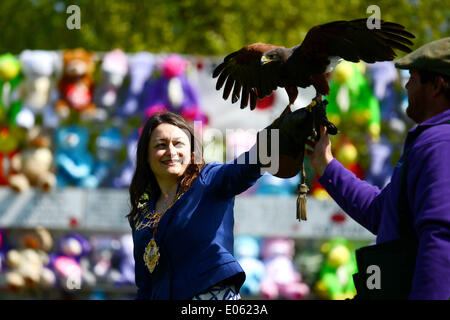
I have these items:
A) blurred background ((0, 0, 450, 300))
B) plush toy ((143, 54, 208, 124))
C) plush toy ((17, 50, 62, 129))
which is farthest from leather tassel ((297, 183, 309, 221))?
plush toy ((17, 50, 62, 129))

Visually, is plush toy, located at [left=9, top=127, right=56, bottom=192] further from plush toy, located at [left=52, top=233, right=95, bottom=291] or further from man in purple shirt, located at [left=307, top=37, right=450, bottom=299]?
man in purple shirt, located at [left=307, top=37, right=450, bottom=299]

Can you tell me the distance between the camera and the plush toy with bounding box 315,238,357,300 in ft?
21.6

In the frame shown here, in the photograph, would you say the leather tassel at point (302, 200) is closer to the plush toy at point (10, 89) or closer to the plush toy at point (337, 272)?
the plush toy at point (337, 272)

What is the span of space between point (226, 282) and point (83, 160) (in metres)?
4.67

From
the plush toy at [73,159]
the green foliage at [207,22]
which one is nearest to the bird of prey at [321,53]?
the plush toy at [73,159]

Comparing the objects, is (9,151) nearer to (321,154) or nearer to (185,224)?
(185,224)

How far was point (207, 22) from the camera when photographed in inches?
425

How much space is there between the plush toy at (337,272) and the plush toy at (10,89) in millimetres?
3118

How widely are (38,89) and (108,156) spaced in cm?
87

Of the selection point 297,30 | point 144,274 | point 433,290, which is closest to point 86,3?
point 297,30

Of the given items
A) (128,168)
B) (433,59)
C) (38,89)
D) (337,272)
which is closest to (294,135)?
(433,59)

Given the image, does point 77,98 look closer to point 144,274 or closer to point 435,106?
point 144,274

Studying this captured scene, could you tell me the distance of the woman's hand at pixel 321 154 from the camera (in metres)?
2.57

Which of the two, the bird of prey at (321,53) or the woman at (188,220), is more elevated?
the bird of prey at (321,53)
